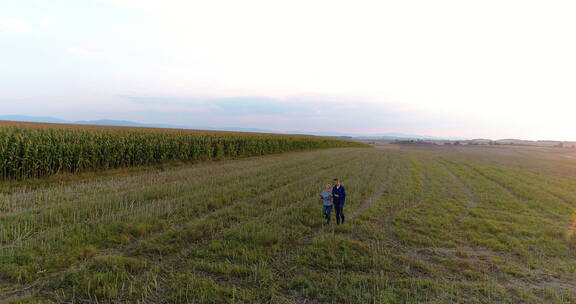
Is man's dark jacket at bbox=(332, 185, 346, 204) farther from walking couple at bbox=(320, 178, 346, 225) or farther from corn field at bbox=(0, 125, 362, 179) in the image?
corn field at bbox=(0, 125, 362, 179)

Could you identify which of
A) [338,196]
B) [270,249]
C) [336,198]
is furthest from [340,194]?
[270,249]

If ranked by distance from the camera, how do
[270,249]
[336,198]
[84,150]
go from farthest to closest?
[84,150] < [336,198] < [270,249]

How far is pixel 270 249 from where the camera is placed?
5523 millimetres

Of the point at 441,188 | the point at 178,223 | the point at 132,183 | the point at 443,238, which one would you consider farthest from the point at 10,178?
the point at 441,188

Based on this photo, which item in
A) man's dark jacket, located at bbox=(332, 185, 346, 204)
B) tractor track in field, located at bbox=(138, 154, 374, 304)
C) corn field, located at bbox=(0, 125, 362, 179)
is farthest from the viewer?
corn field, located at bbox=(0, 125, 362, 179)

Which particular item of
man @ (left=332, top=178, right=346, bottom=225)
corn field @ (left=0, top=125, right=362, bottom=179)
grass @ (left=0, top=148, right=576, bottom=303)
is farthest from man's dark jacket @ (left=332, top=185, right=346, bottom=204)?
corn field @ (left=0, top=125, right=362, bottom=179)

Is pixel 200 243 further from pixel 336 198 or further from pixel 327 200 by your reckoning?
pixel 336 198

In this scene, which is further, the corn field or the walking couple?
the corn field

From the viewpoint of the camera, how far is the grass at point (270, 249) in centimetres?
412

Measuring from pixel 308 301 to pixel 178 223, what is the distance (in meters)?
4.39

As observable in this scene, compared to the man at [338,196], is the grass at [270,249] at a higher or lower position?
lower

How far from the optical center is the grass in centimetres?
412

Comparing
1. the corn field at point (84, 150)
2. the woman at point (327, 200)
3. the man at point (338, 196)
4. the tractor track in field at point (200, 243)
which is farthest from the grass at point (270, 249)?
the corn field at point (84, 150)

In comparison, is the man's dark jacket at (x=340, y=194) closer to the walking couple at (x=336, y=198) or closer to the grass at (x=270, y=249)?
the walking couple at (x=336, y=198)
